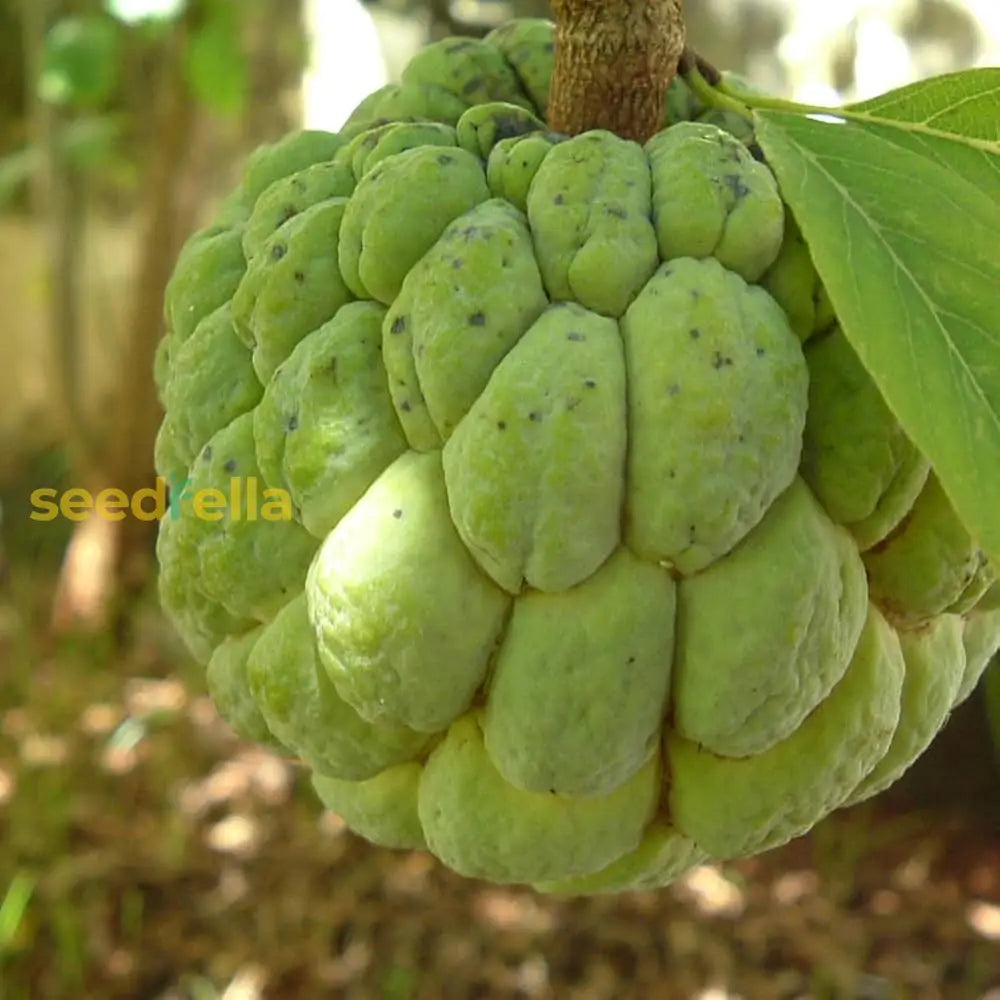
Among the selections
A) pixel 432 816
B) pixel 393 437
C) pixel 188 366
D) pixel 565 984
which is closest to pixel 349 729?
pixel 432 816

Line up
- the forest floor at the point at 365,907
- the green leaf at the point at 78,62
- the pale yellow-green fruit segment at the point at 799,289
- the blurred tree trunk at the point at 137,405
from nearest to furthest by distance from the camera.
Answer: the pale yellow-green fruit segment at the point at 799,289, the forest floor at the point at 365,907, the green leaf at the point at 78,62, the blurred tree trunk at the point at 137,405

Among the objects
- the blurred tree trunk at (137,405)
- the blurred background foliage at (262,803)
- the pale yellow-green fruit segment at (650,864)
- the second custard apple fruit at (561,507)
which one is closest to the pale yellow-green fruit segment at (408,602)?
the second custard apple fruit at (561,507)

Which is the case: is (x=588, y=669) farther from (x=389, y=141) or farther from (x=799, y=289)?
(x=389, y=141)

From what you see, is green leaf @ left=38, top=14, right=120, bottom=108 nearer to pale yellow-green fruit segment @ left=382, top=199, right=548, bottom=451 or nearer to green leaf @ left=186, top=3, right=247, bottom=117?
green leaf @ left=186, top=3, right=247, bottom=117

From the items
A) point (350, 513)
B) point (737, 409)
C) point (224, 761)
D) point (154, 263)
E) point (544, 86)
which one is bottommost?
point (224, 761)

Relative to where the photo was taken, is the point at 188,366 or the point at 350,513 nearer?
the point at 350,513

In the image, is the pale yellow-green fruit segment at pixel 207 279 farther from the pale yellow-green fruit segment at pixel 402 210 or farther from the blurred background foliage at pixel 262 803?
the blurred background foliage at pixel 262 803

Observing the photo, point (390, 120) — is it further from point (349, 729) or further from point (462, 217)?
point (349, 729)
